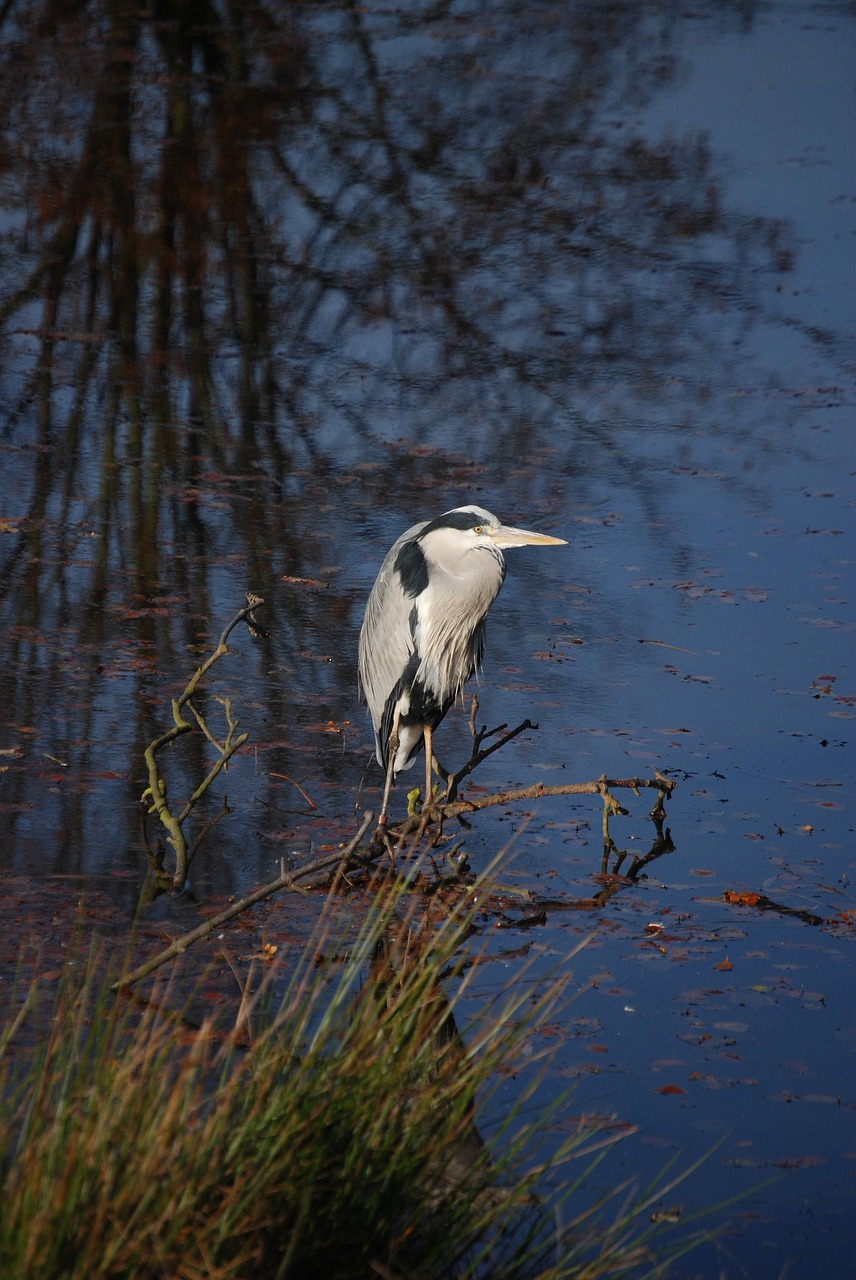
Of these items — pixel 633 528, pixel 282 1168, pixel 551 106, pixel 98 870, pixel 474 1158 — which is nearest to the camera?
pixel 282 1168

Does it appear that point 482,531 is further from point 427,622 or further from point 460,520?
point 427,622

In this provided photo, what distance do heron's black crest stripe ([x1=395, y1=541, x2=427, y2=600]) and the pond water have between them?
84cm

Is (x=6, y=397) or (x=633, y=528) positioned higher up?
(x=6, y=397)

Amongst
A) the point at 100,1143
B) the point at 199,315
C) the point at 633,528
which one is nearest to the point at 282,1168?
the point at 100,1143

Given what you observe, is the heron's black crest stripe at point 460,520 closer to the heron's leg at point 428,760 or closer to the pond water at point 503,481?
the heron's leg at point 428,760

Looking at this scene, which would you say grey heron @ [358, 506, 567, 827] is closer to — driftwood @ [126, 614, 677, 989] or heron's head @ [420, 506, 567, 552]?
heron's head @ [420, 506, 567, 552]

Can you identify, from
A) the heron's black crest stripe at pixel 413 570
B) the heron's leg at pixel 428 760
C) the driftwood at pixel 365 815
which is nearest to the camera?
the driftwood at pixel 365 815

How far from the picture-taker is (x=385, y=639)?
6465 millimetres

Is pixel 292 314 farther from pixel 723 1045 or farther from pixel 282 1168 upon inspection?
pixel 282 1168

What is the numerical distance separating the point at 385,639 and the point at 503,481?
12.0 ft

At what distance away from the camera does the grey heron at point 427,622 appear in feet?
19.9

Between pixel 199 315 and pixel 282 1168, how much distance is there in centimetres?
1024

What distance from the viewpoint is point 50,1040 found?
3008 mm

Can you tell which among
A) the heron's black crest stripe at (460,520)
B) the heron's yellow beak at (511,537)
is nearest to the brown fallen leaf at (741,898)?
the heron's yellow beak at (511,537)
